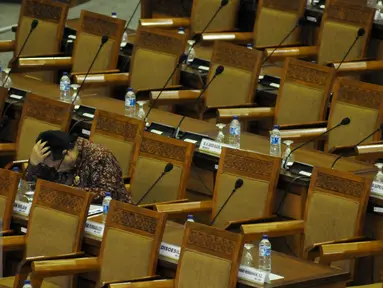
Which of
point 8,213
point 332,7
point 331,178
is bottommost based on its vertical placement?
point 8,213

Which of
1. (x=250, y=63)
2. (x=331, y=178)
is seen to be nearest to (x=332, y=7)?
(x=250, y=63)

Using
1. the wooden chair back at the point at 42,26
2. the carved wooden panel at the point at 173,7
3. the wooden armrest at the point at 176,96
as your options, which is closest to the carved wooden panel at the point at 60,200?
the wooden armrest at the point at 176,96

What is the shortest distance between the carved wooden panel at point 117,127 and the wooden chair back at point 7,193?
506 millimetres

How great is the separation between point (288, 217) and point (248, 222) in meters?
0.31

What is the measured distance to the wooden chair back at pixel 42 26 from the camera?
18.0ft

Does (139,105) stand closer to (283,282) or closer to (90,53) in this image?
(90,53)

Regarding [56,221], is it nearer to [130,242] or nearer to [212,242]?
[130,242]

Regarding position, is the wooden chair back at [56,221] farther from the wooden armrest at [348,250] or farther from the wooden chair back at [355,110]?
the wooden chair back at [355,110]

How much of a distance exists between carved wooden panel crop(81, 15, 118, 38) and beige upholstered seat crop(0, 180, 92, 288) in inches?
52.6

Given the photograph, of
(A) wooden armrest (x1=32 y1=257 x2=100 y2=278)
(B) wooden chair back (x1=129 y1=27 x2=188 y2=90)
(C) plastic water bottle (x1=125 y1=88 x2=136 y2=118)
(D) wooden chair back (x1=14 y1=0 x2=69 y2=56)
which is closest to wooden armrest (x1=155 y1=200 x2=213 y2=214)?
(A) wooden armrest (x1=32 y1=257 x2=100 y2=278)

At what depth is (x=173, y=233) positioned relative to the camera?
4.00 meters

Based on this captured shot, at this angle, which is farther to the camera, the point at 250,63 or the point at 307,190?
the point at 250,63

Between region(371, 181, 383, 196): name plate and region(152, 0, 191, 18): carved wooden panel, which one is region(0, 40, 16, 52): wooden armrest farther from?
region(371, 181, 383, 196): name plate

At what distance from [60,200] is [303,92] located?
1139mm
